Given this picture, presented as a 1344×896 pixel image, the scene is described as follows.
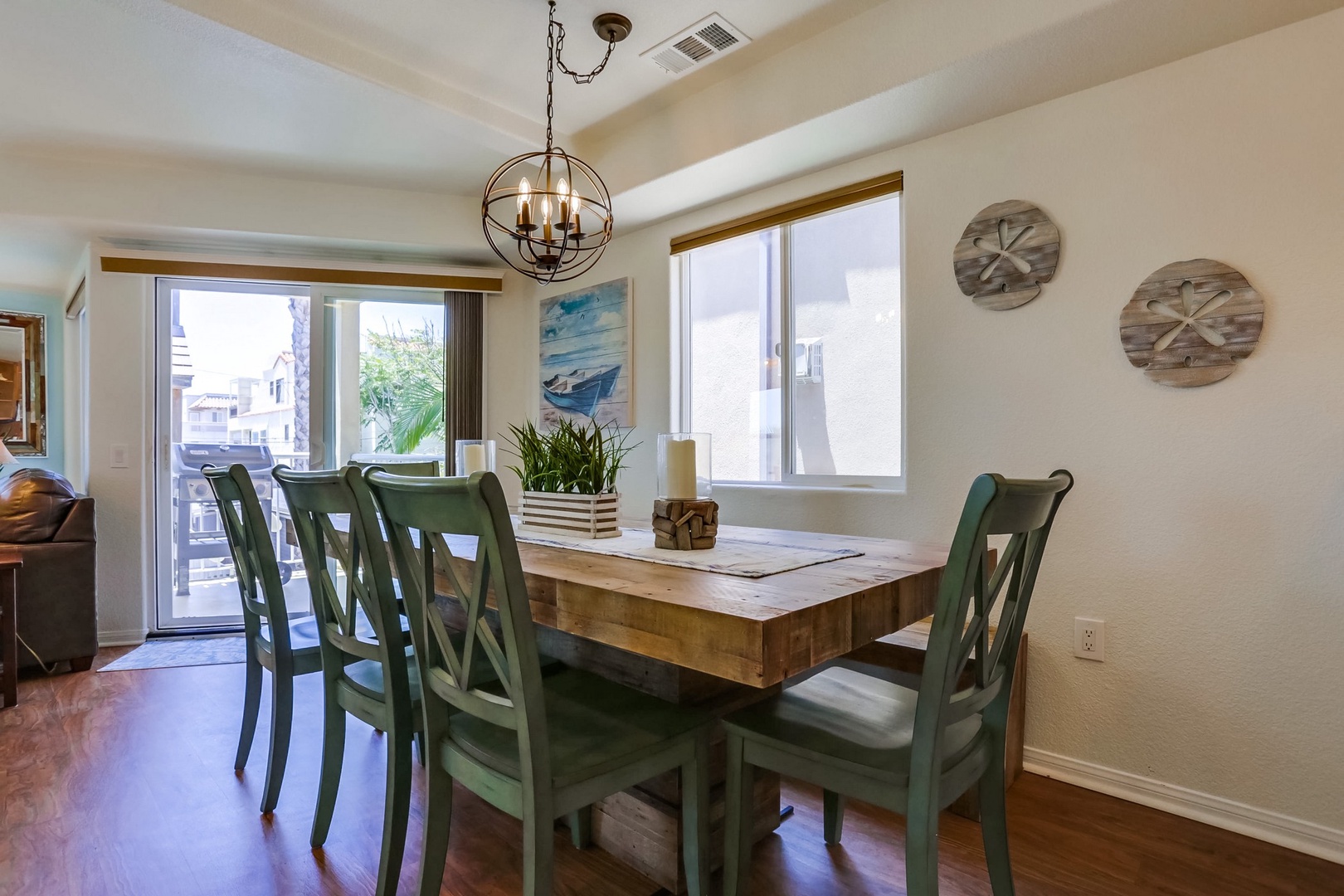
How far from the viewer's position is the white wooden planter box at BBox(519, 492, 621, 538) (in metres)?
1.84

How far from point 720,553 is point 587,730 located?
0.46 m

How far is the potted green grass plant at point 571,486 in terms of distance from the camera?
1855 millimetres

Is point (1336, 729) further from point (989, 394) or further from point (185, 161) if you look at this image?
point (185, 161)

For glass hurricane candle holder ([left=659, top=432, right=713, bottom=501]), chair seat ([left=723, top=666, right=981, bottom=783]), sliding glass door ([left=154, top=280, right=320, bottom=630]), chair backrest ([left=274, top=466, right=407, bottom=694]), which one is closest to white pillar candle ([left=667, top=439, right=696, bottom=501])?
glass hurricane candle holder ([left=659, top=432, right=713, bottom=501])

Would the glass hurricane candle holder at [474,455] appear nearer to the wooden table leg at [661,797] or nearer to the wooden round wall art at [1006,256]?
the wooden table leg at [661,797]

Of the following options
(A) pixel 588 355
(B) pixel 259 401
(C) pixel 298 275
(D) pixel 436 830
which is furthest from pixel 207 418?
(D) pixel 436 830

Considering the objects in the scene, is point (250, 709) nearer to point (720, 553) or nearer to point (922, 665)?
point (720, 553)

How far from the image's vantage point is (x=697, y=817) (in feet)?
4.64

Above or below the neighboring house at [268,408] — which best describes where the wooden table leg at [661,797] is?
below

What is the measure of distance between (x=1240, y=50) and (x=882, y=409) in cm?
144

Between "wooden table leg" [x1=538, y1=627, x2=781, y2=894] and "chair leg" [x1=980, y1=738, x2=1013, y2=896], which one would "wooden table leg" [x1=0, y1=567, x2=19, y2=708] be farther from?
"chair leg" [x1=980, y1=738, x2=1013, y2=896]

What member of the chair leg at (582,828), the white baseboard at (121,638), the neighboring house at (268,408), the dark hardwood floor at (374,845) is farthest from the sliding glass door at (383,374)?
the chair leg at (582,828)

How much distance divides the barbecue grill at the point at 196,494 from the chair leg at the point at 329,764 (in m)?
2.62

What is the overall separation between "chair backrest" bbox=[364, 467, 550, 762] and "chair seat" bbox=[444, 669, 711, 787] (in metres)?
0.07
